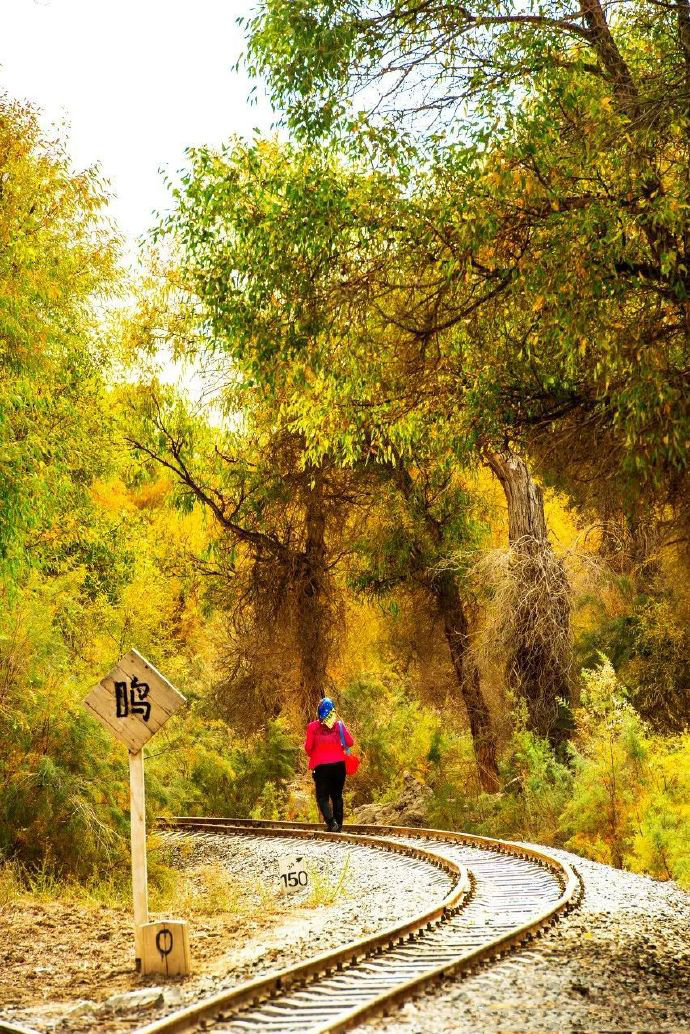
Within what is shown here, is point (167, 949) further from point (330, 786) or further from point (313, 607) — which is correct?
point (313, 607)

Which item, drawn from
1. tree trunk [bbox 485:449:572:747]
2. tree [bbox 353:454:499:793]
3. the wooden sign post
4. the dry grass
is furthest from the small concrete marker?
tree [bbox 353:454:499:793]

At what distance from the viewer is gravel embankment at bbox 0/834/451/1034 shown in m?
7.70

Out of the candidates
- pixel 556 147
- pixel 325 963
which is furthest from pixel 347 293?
pixel 325 963

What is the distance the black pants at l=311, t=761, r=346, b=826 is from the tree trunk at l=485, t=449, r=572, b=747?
14.8 ft

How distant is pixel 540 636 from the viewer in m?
22.1

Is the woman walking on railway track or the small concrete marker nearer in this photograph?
the small concrete marker

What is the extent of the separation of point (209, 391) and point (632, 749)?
39.6 ft

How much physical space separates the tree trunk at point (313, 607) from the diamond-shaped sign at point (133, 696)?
52.0 ft

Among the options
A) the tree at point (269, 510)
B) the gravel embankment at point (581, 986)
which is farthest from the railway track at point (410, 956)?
the tree at point (269, 510)

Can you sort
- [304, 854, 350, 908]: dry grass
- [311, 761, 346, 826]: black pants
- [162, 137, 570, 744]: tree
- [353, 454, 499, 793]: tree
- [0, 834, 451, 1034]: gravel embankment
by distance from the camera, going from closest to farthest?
[0, 834, 451, 1034]: gravel embankment, [162, 137, 570, 744]: tree, [304, 854, 350, 908]: dry grass, [311, 761, 346, 826]: black pants, [353, 454, 499, 793]: tree

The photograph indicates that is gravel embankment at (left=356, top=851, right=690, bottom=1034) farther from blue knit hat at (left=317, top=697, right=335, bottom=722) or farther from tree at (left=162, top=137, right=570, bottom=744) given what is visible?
blue knit hat at (left=317, top=697, right=335, bottom=722)

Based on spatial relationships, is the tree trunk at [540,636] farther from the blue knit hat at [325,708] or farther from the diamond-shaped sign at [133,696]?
the diamond-shaped sign at [133,696]

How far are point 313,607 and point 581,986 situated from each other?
18.1m

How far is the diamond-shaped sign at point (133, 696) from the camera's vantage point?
9.52 metres
